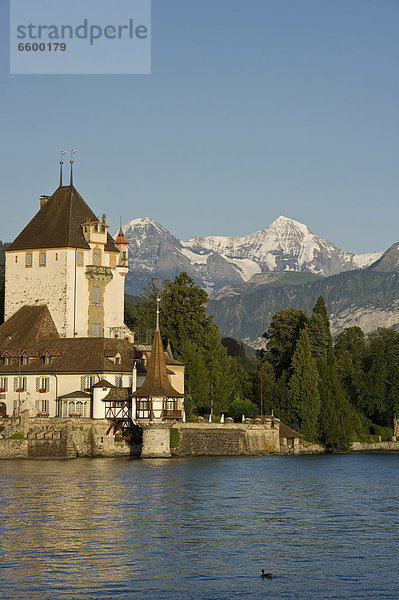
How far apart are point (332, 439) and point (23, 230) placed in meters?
38.8

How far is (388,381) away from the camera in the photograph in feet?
484

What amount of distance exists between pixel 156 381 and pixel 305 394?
2679 centimetres

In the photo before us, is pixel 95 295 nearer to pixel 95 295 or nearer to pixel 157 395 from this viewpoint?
pixel 95 295

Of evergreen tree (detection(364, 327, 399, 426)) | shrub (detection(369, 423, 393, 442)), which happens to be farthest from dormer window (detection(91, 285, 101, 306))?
shrub (detection(369, 423, 393, 442))

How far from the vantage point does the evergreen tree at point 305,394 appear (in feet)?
393

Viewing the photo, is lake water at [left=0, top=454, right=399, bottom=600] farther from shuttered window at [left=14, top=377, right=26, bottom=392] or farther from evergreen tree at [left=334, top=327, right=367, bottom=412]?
evergreen tree at [left=334, top=327, right=367, bottom=412]

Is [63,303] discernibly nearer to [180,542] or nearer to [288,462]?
[288,462]

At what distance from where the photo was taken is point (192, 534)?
172 ft

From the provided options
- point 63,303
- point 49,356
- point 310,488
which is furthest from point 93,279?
point 310,488

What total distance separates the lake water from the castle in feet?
50.9

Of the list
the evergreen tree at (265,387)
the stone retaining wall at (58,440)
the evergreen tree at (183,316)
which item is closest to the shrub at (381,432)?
the evergreen tree at (265,387)

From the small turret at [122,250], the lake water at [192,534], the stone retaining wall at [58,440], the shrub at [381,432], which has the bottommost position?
the lake water at [192,534]

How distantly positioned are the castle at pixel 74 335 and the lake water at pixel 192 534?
50.9ft

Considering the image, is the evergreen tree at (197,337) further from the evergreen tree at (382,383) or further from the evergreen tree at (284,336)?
the evergreen tree at (382,383)
